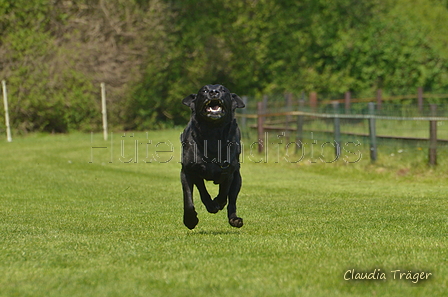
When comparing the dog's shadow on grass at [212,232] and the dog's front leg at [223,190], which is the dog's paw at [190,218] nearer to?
the dog's shadow on grass at [212,232]

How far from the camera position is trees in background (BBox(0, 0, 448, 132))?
94.8ft

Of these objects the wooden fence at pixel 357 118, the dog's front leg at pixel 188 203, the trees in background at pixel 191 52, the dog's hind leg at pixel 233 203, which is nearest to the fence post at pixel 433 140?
the wooden fence at pixel 357 118

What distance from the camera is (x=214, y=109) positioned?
7.25 meters

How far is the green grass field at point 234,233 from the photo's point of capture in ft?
16.4

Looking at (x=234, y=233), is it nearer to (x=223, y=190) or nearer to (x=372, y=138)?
(x=223, y=190)

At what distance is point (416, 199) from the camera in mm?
11445

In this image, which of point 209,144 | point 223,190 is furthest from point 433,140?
point 209,144

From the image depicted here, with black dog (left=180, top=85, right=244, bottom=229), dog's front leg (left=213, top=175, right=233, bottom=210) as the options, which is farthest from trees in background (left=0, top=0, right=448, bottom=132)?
black dog (left=180, top=85, right=244, bottom=229)

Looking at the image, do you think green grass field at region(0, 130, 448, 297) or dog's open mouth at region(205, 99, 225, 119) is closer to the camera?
green grass field at region(0, 130, 448, 297)

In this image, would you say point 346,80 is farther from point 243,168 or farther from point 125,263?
point 125,263

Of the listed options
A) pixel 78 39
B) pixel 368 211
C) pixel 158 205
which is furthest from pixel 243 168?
pixel 78 39

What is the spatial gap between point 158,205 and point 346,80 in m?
24.0

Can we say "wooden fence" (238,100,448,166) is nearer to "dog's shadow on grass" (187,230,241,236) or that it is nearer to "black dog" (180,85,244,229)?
"dog's shadow on grass" (187,230,241,236)

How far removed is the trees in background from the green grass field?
12.1m
